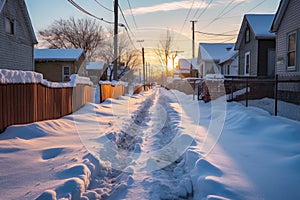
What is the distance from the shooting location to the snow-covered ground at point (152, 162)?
3.79m

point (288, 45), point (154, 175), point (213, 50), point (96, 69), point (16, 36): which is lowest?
point (154, 175)

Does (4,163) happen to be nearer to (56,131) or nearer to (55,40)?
(56,131)

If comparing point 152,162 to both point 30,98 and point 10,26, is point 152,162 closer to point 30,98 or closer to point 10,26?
point 30,98

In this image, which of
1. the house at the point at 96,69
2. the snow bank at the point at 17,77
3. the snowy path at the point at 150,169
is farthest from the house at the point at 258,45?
the house at the point at 96,69

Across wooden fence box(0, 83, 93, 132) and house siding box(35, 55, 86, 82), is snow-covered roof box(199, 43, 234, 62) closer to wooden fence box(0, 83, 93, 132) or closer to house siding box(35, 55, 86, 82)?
house siding box(35, 55, 86, 82)

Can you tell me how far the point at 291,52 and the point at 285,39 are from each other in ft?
2.93

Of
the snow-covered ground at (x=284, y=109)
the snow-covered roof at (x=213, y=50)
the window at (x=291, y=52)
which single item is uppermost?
the snow-covered roof at (x=213, y=50)

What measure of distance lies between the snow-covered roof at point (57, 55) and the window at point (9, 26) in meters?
13.6

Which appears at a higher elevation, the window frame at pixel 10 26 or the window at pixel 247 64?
the window frame at pixel 10 26

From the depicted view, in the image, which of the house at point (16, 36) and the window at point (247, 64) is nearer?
the house at point (16, 36)

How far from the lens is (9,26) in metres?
16.7

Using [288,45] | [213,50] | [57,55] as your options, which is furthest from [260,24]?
[213,50]

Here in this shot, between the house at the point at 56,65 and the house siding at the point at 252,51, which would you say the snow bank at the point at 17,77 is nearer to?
the house siding at the point at 252,51

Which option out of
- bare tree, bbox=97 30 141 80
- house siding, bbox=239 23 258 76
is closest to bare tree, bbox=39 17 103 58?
bare tree, bbox=97 30 141 80
